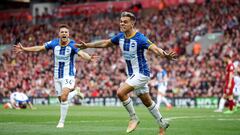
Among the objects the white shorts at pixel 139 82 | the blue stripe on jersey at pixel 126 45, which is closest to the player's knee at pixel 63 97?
the white shorts at pixel 139 82

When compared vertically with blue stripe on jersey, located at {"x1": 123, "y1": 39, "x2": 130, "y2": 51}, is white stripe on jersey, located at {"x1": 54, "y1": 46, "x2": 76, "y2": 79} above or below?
below

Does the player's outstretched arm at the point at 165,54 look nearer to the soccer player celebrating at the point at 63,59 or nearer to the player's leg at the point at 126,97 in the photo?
the player's leg at the point at 126,97

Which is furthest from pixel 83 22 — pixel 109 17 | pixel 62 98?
pixel 62 98

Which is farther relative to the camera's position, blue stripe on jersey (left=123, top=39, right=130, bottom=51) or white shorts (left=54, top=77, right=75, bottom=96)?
→ white shorts (left=54, top=77, right=75, bottom=96)

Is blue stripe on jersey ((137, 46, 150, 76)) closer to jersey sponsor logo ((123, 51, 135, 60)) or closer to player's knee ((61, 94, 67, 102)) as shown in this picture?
jersey sponsor logo ((123, 51, 135, 60))

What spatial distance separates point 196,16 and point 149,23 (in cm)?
446

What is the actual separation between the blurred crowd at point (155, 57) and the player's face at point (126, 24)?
21.7 metres

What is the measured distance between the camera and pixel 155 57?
42.6 metres

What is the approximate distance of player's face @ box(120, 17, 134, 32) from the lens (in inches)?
602

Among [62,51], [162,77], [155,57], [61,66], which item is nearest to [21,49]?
[62,51]

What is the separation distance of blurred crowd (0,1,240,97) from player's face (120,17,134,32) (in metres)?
21.7

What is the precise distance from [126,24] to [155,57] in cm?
2733

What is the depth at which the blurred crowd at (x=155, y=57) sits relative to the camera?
1565 inches

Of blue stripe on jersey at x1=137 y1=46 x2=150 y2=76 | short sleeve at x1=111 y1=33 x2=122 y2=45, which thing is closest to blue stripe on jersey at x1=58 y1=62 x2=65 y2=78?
short sleeve at x1=111 y1=33 x2=122 y2=45
